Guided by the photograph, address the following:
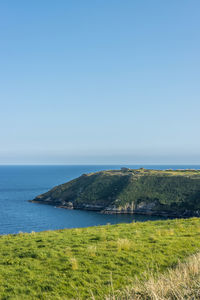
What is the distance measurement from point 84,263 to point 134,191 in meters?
94.0

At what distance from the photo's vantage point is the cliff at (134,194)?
3590 inches

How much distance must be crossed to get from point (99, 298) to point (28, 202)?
381 ft

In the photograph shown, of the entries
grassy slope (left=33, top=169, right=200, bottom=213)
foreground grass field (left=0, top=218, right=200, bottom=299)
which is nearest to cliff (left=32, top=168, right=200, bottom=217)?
grassy slope (left=33, top=169, right=200, bottom=213)

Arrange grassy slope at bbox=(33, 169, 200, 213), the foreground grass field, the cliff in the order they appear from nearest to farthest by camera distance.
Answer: the foreground grass field → the cliff → grassy slope at bbox=(33, 169, 200, 213)

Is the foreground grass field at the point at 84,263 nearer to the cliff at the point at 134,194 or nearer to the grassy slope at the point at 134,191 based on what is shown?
the cliff at the point at 134,194

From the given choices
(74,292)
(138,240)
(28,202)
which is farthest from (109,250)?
(28,202)

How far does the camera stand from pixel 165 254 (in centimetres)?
1418

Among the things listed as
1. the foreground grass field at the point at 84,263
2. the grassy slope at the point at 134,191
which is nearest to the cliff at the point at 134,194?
the grassy slope at the point at 134,191

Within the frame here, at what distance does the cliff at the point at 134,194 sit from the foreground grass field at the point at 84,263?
74747 mm

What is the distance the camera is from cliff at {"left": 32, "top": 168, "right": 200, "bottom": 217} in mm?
91188

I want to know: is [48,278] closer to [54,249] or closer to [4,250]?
[54,249]

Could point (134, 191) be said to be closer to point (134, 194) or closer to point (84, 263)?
point (134, 194)

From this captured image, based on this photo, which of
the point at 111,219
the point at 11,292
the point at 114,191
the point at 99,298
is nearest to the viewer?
the point at 99,298

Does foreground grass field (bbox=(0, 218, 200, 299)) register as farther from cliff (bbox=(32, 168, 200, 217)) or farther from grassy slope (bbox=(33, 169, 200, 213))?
grassy slope (bbox=(33, 169, 200, 213))
